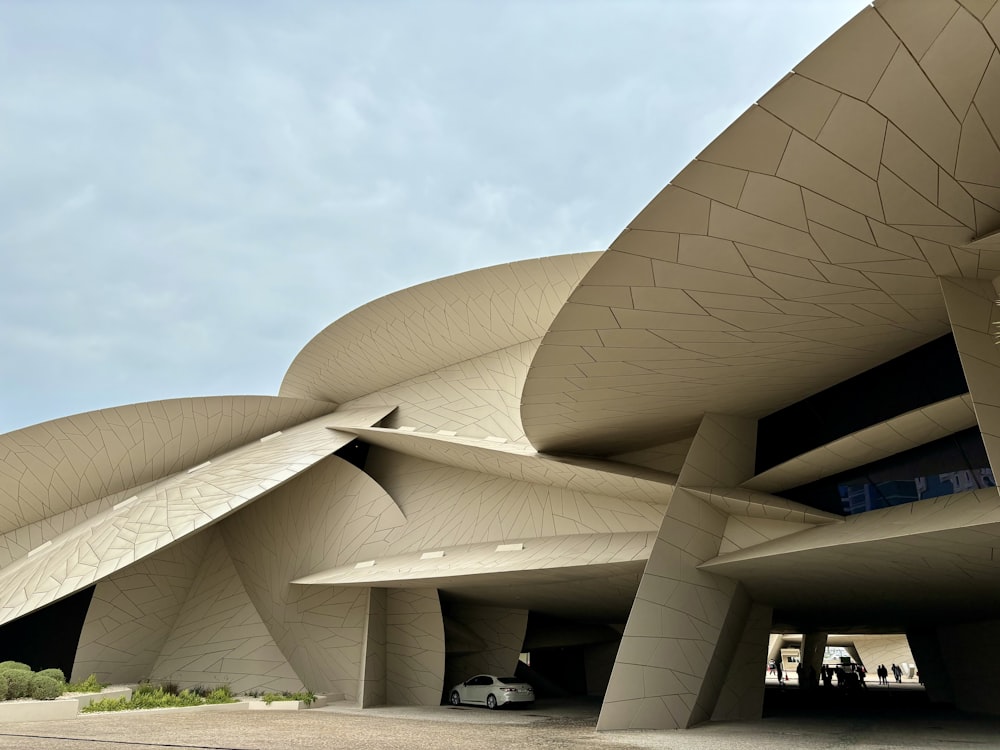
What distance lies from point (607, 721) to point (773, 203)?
1018cm

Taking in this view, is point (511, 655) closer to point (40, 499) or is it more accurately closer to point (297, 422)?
point (297, 422)

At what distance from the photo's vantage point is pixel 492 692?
2172cm

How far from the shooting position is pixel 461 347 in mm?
24141

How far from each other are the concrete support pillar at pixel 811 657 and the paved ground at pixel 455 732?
2240 cm

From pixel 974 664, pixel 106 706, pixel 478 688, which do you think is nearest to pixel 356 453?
pixel 478 688

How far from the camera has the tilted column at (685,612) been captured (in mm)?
13453

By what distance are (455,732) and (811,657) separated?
1356 inches

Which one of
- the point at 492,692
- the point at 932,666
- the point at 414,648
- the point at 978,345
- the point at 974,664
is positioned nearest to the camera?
the point at 978,345

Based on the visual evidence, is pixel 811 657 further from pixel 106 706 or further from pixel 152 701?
pixel 106 706

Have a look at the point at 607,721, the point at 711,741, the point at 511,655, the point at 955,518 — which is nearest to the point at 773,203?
the point at 955,518

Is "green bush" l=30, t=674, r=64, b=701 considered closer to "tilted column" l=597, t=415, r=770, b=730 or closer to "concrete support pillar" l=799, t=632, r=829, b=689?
"tilted column" l=597, t=415, r=770, b=730

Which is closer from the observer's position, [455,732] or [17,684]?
[455,732]

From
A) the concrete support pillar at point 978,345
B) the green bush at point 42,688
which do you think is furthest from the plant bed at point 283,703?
the concrete support pillar at point 978,345

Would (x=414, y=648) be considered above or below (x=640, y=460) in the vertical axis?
below
